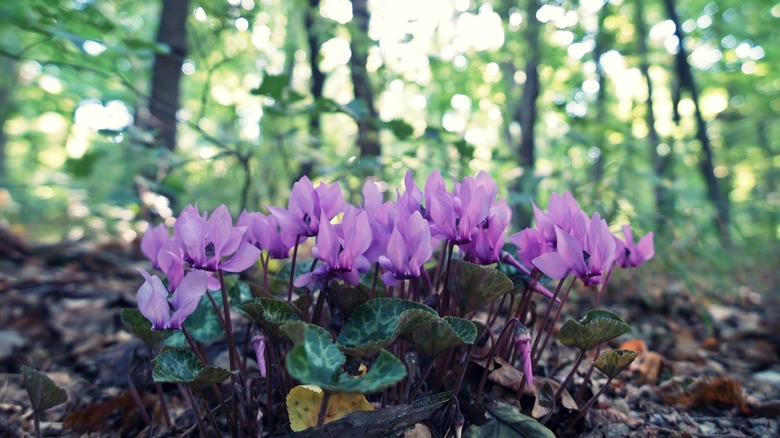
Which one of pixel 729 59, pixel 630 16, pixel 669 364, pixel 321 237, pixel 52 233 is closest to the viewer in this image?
pixel 321 237

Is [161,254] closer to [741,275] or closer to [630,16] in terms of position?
[741,275]

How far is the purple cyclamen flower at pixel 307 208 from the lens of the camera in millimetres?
1051

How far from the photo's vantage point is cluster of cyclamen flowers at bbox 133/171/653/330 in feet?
3.10

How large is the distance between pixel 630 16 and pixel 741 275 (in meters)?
4.39

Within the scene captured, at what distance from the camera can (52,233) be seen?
6461 mm

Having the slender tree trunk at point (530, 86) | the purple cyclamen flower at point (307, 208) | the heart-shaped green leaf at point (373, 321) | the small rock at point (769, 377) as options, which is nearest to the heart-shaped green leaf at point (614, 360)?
the heart-shaped green leaf at point (373, 321)

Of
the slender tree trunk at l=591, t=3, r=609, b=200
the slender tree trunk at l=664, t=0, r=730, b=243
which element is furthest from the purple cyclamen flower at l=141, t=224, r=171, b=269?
the slender tree trunk at l=664, t=0, r=730, b=243

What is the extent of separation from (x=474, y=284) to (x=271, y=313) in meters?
0.38

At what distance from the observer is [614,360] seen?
41.1 inches

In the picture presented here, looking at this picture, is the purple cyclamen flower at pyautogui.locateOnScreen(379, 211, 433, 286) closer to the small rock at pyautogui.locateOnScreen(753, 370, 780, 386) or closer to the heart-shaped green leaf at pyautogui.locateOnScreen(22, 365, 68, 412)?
the heart-shaped green leaf at pyautogui.locateOnScreen(22, 365, 68, 412)

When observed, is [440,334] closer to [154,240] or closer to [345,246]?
[345,246]

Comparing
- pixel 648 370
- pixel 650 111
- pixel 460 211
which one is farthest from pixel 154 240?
pixel 650 111

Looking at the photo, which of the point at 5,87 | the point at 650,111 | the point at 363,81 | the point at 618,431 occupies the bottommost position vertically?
the point at 618,431

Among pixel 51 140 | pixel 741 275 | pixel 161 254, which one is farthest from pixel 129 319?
pixel 51 140
